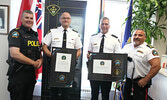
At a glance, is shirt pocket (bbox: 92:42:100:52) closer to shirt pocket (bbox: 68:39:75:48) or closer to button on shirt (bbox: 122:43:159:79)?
shirt pocket (bbox: 68:39:75:48)

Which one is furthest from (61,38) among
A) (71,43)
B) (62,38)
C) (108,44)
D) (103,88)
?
(103,88)

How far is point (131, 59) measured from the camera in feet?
6.20

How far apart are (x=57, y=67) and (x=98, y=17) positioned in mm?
1927

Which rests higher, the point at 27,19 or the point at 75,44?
the point at 27,19

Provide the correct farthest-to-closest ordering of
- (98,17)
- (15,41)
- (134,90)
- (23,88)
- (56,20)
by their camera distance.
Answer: (98,17) < (56,20) < (134,90) < (23,88) < (15,41)

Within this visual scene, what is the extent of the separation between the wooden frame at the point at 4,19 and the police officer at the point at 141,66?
8.18 feet

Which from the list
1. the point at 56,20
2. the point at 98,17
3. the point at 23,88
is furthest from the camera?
the point at 98,17

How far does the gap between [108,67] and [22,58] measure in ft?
4.17

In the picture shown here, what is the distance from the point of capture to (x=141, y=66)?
75.6 inches

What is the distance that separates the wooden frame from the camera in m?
2.44

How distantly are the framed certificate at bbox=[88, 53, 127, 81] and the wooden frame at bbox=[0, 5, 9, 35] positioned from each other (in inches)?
76.8

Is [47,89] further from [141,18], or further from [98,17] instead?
[141,18]

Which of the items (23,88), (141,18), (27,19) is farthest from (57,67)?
(141,18)

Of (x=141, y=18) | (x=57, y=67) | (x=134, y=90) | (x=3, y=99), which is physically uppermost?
(x=141, y=18)
